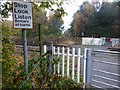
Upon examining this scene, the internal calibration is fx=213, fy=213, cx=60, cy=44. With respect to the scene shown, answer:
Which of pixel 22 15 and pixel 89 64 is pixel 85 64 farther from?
pixel 22 15

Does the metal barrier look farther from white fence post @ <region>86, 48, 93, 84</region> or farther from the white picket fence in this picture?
the white picket fence

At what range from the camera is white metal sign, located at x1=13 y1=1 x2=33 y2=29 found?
223 centimetres

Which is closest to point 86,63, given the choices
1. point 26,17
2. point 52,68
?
point 52,68

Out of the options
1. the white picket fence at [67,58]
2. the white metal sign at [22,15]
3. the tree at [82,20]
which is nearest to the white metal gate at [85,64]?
the white picket fence at [67,58]

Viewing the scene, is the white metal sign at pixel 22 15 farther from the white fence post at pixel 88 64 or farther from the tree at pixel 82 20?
the tree at pixel 82 20

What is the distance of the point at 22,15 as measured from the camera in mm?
2258

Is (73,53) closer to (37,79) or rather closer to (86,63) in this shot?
(86,63)

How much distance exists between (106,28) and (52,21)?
1.78m

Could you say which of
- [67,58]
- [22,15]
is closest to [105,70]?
[67,58]

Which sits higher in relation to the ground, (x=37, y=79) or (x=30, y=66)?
(x=30, y=66)

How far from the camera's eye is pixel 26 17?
7.50ft

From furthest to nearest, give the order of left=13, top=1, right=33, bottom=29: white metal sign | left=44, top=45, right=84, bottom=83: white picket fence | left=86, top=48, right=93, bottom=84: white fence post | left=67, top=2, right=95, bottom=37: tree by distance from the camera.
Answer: left=67, top=2, right=95, bottom=37: tree
left=44, top=45, right=84, bottom=83: white picket fence
left=86, top=48, right=93, bottom=84: white fence post
left=13, top=1, right=33, bottom=29: white metal sign

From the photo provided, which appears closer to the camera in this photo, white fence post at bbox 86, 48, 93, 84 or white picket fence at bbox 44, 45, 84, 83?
white fence post at bbox 86, 48, 93, 84

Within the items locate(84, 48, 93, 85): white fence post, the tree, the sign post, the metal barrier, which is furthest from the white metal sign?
the tree
